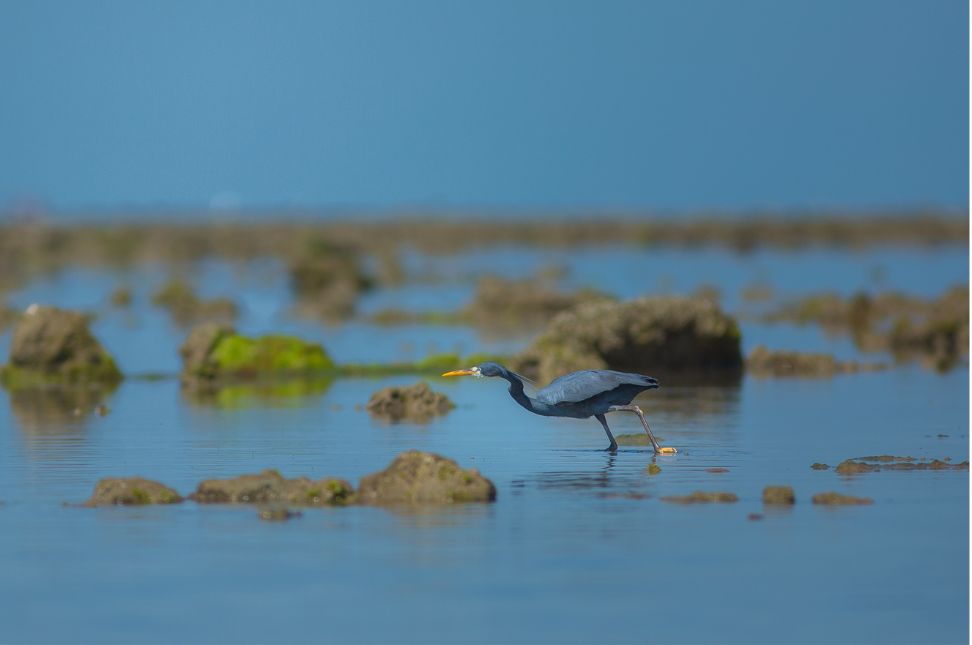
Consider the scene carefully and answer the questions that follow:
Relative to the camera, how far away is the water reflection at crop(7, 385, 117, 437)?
2064cm

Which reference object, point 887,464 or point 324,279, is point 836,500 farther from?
point 324,279

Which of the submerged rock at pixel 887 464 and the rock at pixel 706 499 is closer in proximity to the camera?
the rock at pixel 706 499

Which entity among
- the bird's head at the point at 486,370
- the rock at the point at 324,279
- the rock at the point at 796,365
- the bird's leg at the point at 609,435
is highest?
the rock at the point at 324,279

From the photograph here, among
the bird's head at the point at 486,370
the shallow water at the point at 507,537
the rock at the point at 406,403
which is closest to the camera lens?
the shallow water at the point at 507,537

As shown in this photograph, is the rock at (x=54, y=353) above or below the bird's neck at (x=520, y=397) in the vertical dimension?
above

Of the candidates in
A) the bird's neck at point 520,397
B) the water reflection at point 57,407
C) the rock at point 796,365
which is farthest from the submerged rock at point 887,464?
the rock at point 796,365

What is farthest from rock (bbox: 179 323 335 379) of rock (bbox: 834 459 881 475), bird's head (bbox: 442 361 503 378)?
rock (bbox: 834 459 881 475)

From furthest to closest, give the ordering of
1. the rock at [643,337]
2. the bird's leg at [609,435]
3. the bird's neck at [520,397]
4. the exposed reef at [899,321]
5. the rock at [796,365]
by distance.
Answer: the exposed reef at [899,321] < the rock at [796,365] < the rock at [643,337] < the bird's leg at [609,435] < the bird's neck at [520,397]

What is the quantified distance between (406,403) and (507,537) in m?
9.34

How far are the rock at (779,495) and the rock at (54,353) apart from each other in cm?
1474

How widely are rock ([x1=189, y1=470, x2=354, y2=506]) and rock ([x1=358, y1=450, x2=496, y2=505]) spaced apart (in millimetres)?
182

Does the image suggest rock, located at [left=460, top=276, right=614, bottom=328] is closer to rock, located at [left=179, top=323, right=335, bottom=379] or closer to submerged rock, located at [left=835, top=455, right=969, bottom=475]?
rock, located at [left=179, top=323, right=335, bottom=379]

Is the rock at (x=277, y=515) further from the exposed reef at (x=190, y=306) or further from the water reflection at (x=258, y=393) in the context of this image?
the exposed reef at (x=190, y=306)

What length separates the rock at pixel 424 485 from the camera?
1441 cm
